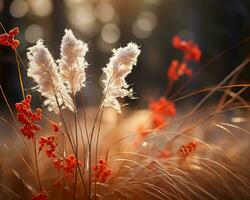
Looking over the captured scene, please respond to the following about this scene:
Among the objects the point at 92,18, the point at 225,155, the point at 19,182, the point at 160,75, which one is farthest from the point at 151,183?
the point at 92,18

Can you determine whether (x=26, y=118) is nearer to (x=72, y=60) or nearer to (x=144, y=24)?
(x=72, y=60)

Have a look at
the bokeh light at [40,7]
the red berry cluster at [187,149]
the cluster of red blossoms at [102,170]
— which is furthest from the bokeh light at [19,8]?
the cluster of red blossoms at [102,170]

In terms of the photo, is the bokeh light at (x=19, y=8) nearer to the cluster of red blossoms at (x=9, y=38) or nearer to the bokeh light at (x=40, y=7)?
the bokeh light at (x=40, y=7)

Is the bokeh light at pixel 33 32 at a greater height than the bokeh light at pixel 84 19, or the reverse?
the bokeh light at pixel 84 19

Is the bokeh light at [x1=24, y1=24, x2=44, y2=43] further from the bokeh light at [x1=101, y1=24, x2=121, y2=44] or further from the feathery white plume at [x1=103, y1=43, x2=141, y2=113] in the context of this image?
the feathery white plume at [x1=103, y1=43, x2=141, y2=113]

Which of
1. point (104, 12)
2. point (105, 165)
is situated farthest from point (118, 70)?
point (104, 12)

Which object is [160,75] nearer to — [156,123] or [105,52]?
[105,52]
